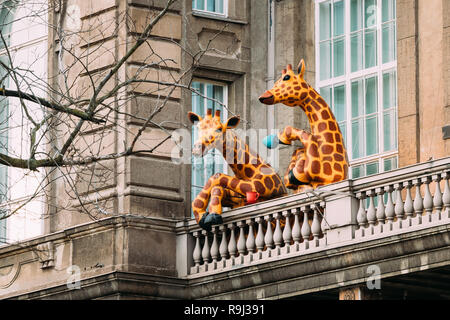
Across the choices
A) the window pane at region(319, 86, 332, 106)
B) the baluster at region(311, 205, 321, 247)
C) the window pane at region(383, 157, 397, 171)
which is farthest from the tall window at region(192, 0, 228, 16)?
the baluster at region(311, 205, 321, 247)

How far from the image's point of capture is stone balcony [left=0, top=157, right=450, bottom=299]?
23891 mm

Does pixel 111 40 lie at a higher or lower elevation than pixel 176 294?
higher

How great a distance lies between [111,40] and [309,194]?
213 inches

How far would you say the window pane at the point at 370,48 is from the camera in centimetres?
2895

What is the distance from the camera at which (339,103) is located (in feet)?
96.8

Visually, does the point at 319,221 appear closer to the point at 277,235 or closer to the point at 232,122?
the point at 277,235

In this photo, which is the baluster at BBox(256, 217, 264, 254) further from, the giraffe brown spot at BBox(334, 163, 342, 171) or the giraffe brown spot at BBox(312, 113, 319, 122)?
the giraffe brown spot at BBox(312, 113, 319, 122)

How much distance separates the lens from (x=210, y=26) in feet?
98.5

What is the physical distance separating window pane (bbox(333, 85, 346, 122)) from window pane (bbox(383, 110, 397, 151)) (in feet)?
3.89

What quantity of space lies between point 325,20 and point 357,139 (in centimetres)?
271

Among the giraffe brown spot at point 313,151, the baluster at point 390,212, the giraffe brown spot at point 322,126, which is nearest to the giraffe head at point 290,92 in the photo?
the giraffe brown spot at point 322,126
